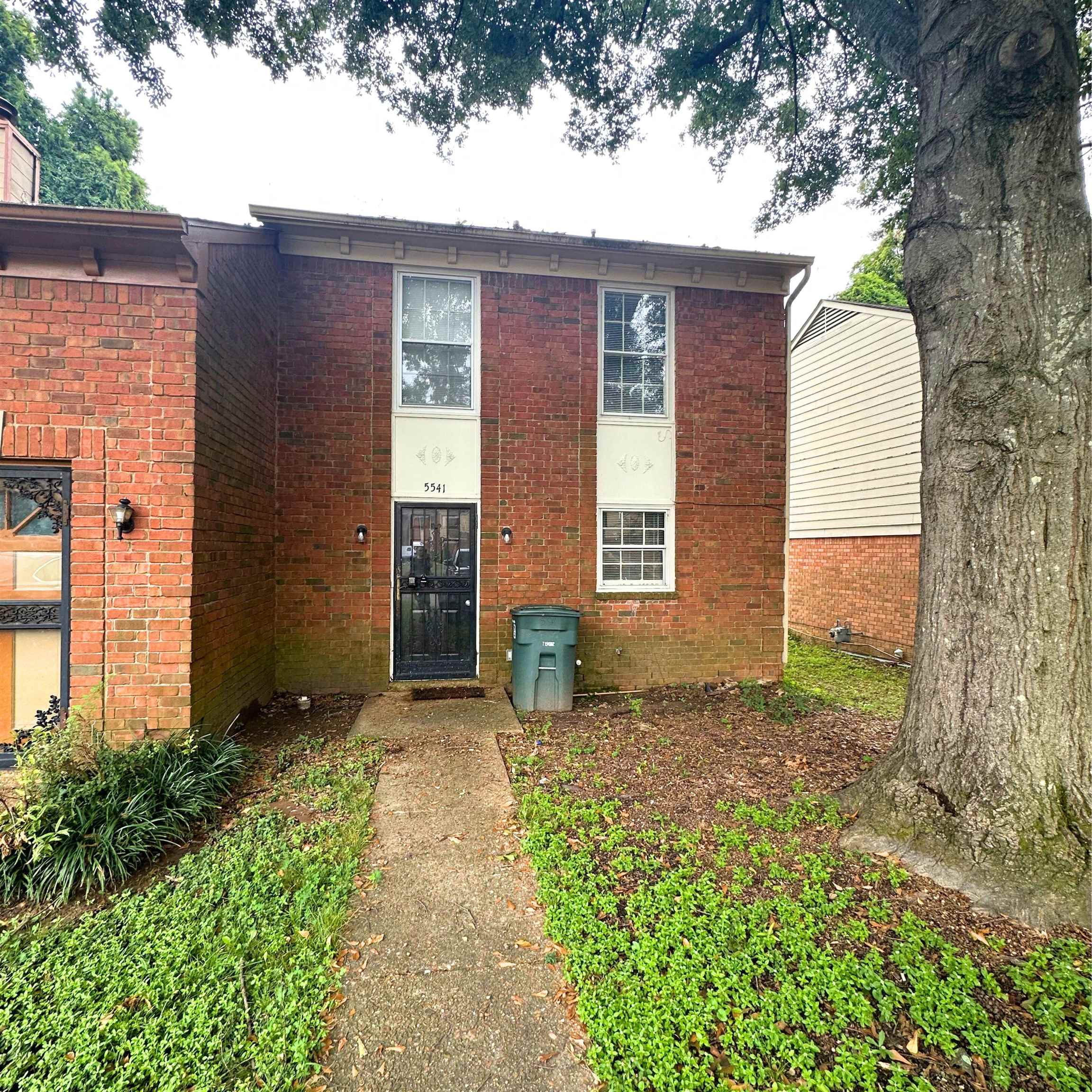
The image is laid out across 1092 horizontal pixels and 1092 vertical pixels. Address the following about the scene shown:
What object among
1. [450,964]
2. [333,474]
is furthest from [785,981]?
[333,474]

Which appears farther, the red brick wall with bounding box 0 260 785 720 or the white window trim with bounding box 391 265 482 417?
the white window trim with bounding box 391 265 482 417

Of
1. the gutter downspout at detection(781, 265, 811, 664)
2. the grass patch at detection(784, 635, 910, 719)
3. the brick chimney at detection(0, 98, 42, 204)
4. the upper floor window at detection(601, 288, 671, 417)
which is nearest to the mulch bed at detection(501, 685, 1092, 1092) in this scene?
the grass patch at detection(784, 635, 910, 719)

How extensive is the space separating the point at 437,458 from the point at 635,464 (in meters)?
2.54

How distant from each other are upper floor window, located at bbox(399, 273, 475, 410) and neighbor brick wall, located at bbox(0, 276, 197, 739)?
2586mm

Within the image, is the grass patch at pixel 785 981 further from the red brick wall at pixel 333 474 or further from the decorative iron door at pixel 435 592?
the red brick wall at pixel 333 474

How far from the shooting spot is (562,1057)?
1.75 metres

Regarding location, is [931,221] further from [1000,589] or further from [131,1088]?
[131,1088]

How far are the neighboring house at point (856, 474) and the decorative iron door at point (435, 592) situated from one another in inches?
246

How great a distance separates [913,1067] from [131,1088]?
2.60m

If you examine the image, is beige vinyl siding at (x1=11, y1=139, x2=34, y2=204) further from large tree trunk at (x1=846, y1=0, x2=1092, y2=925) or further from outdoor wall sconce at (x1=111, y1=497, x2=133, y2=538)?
large tree trunk at (x1=846, y1=0, x2=1092, y2=925)

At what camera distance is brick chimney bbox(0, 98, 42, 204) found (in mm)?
4785

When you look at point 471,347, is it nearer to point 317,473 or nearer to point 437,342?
point 437,342

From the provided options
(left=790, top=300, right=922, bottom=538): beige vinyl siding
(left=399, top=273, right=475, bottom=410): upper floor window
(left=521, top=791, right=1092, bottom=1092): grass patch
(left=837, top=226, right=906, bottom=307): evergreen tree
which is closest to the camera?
(left=521, top=791, right=1092, bottom=1092): grass patch

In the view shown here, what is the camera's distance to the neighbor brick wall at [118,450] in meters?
3.60
